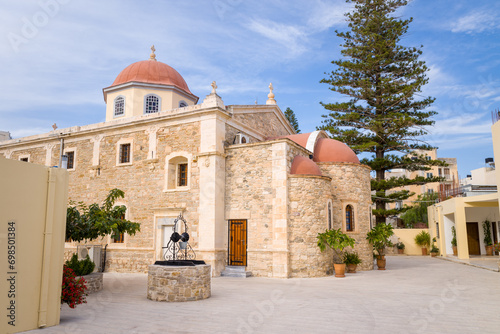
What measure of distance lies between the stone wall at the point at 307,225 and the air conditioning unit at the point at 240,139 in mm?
3004

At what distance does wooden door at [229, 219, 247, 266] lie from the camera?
1384 centimetres

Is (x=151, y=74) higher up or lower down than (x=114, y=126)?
higher up

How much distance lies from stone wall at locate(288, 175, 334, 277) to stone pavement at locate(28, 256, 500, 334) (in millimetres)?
1808

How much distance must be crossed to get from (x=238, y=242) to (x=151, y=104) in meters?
8.91

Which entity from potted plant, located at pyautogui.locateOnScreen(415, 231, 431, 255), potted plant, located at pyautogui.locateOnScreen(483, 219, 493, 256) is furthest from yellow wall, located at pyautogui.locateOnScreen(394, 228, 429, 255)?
potted plant, located at pyautogui.locateOnScreen(483, 219, 493, 256)

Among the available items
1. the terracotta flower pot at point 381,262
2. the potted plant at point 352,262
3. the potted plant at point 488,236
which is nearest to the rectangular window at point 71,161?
the potted plant at point 352,262

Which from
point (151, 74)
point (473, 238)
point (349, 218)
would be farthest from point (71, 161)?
point (473, 238)

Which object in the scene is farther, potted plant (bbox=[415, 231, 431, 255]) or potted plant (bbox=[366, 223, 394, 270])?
potted plant (bbox=[415, 231, 431, 255])

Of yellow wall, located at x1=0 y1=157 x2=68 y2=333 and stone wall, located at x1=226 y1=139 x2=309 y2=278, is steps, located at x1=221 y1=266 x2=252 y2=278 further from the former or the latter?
yellow wall, located at x1=0 y1=157 x2=68 y2=333

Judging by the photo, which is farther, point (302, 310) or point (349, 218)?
point (349, 218)

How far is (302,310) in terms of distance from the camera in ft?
23.8

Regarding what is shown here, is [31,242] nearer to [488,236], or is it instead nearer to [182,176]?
[182,176]

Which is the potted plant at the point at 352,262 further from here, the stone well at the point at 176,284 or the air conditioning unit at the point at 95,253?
the air conditioning unit at the point at 95,253

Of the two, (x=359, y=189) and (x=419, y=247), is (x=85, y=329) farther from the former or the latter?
(x=419, y=247)
